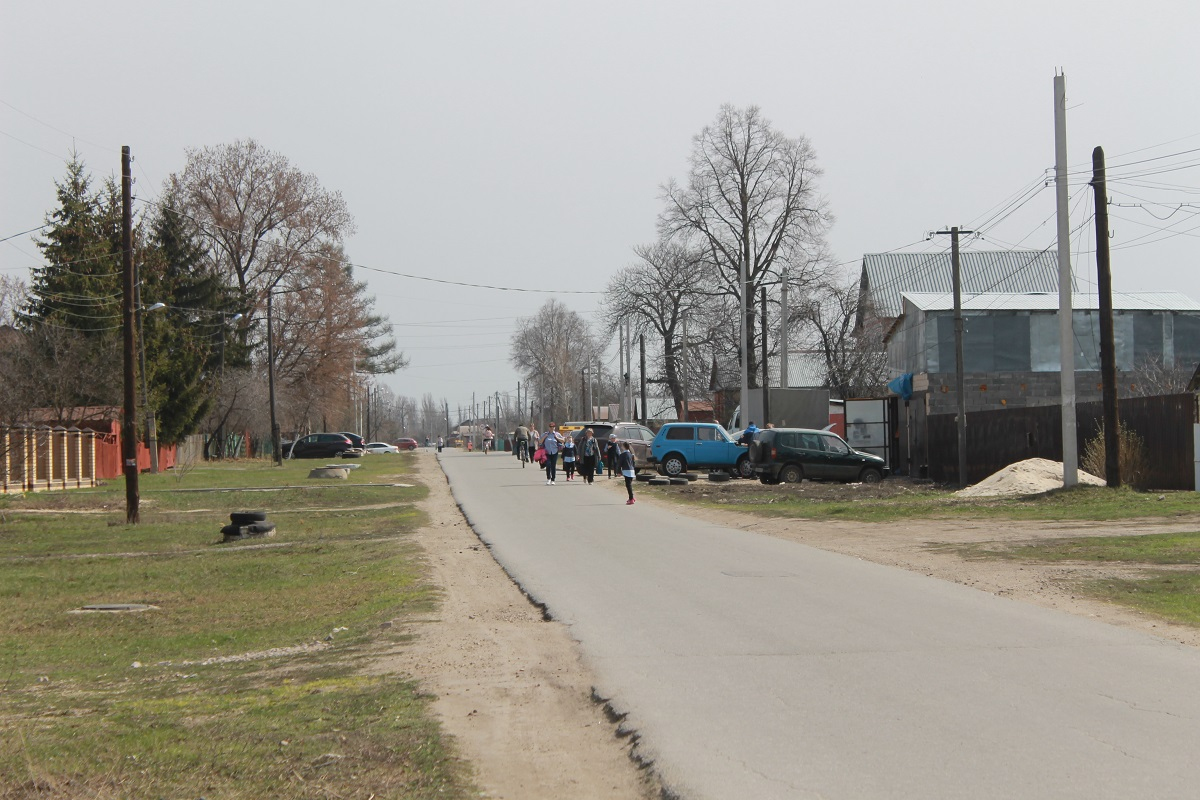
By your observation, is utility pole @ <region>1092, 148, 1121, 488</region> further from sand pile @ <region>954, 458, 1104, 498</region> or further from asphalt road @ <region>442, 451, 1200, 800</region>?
asphalt road @ <region>442, 451, 1200, 800</region>

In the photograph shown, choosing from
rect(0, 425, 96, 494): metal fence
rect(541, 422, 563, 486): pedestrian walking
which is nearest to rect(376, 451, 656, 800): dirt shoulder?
rect(0, 425, 96, 494): metal fence

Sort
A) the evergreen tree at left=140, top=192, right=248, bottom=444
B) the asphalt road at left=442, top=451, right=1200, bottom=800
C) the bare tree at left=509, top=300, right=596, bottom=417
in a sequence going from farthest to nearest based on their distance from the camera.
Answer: the bare tree at left=509, top=300, right=596, bottom=417 < the evergreen tree at left=140, top=192, right=248, bottom=444 < the asphalt road at left=442, top=451, right=1200, bottom=800

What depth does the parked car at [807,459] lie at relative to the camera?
34.8 metres

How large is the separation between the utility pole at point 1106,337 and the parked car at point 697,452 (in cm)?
1546

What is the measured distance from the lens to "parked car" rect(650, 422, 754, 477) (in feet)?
128

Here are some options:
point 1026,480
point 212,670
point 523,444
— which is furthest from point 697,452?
A: point 212,670

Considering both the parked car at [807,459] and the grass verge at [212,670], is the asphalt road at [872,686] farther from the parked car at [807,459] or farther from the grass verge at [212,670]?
the parked car at [807,459]

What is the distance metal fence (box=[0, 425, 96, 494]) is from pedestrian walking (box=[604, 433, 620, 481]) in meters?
16.1

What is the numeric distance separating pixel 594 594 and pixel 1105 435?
53.7 feet

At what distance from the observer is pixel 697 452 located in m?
39.1

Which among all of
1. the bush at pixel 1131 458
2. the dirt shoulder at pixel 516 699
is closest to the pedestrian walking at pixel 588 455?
the bush at pixel 1131 458

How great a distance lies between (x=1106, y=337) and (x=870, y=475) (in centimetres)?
1167

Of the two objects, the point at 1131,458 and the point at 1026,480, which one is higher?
the point at 1131,458

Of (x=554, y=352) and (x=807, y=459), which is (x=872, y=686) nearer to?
(x=807, y=459)
